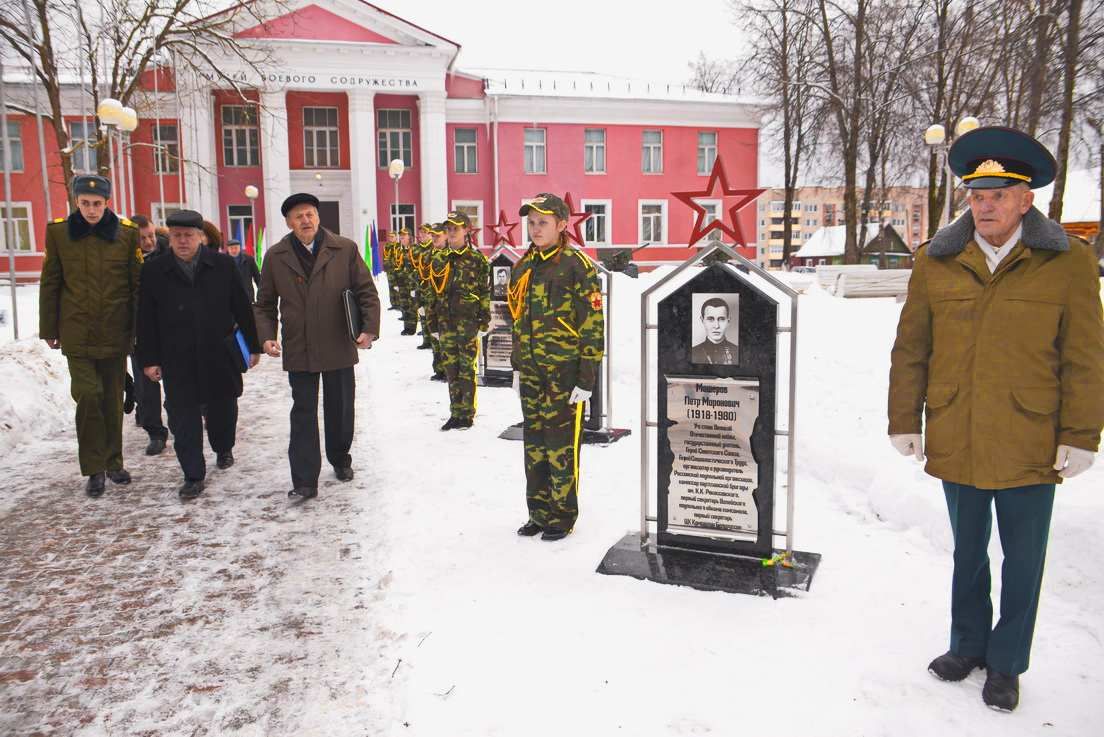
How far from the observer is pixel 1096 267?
2965mm

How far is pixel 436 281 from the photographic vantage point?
930cm

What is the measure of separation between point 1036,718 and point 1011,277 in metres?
1.61

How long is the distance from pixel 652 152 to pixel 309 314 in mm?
34583

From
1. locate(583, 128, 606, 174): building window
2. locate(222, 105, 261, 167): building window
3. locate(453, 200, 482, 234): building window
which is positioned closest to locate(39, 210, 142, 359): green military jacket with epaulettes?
locate(222, 105, 261, 167): building window

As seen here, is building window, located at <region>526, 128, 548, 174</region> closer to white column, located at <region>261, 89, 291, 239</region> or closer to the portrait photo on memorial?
white column, located at <region>261, 89, 291, 239</region>

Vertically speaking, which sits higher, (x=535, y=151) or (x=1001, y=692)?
(x=535, y=151)

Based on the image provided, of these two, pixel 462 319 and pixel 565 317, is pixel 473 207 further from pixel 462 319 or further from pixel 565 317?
pixel 565 317

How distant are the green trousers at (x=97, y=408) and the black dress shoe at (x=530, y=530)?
3.29 m

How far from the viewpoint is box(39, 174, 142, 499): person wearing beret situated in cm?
592

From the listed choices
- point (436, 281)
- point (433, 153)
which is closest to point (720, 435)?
point (436, 281)

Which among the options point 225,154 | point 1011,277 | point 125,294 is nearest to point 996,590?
point 1011,277

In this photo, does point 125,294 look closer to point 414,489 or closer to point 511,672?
point 414,489

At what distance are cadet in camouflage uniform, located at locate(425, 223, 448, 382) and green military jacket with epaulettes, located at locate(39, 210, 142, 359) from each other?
322cm

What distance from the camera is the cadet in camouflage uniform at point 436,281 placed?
8820mm
